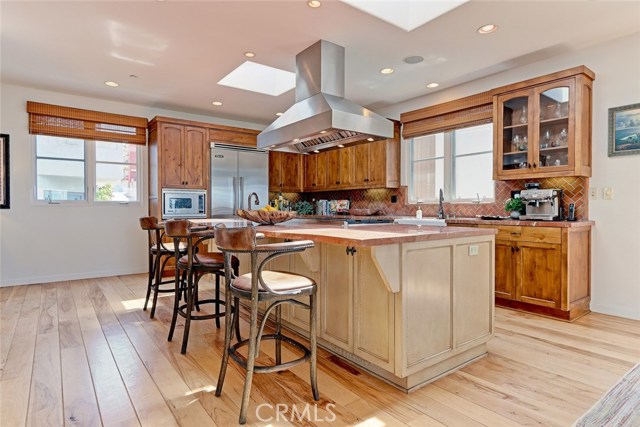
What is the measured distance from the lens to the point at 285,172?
6629 mm

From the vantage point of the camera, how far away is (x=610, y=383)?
6.61 feet

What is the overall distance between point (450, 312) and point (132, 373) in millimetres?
1981

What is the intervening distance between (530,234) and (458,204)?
4.15 feet

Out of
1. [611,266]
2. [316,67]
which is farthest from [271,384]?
[611,266]

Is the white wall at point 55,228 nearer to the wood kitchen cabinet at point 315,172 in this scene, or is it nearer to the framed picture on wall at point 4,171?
the framed picture on wall at point 4,171

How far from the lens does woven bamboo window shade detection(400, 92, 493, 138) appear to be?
420cm

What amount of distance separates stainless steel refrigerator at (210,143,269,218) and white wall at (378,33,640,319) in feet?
14.2

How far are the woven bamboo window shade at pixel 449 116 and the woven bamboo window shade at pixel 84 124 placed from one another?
13.3 ft

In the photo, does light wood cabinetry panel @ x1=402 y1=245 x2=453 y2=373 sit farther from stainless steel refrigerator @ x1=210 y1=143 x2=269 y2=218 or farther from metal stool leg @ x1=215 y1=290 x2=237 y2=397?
stainless steel refrigerator @ x1=210 y1=143 x2=269 y2=218

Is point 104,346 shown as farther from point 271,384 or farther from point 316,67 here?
point 316,67

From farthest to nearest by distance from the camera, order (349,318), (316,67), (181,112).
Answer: (181,112), (316,67), (349,318)

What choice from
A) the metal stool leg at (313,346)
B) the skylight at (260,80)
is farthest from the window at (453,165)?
the metal stool leg at (313,346)

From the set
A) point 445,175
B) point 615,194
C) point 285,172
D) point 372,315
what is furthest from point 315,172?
point 372,315

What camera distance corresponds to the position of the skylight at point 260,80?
452cm
